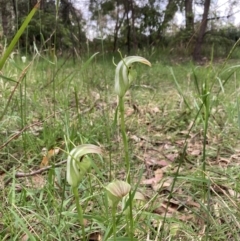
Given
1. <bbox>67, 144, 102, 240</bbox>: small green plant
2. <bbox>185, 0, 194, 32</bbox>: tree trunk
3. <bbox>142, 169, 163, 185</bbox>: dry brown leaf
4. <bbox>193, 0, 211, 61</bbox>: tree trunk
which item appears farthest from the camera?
<bbox>185, 0, 194, 32</bbox>: tree trunk

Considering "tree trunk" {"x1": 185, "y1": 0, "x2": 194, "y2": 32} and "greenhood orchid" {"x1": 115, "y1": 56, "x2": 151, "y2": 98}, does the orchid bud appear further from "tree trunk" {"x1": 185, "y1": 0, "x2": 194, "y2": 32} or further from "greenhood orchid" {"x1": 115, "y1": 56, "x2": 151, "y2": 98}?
"tree trunk" {"x1": 185, "y1": 0, "x2": 194, "y2": 32}

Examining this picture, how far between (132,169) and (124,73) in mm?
822

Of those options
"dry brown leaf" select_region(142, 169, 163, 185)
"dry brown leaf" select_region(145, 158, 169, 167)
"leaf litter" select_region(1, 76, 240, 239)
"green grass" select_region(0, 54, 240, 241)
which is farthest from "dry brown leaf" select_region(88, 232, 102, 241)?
"dry brown leaf" select_region(145, 158, 169, 167)

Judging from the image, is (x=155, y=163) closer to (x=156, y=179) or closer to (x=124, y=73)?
(x=156, y=179)

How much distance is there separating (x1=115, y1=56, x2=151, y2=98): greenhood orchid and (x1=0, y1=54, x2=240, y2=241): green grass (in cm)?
11

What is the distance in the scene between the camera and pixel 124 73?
1.63 feet

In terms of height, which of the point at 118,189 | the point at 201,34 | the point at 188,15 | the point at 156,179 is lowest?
the point at 156,179

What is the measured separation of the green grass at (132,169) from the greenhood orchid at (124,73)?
11cm

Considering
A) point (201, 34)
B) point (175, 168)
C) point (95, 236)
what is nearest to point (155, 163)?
point (175, 168)

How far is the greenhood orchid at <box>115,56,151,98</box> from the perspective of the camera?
492 millimetres

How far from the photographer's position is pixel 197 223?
92 cm

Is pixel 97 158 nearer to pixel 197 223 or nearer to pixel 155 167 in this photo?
pixel 155 167

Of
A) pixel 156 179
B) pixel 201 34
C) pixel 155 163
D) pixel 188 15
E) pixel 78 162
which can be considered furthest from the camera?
pixel 188 15

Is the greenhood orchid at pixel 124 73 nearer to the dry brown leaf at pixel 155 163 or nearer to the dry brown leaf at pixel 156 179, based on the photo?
the dry brown leaf at pixel 156 179
